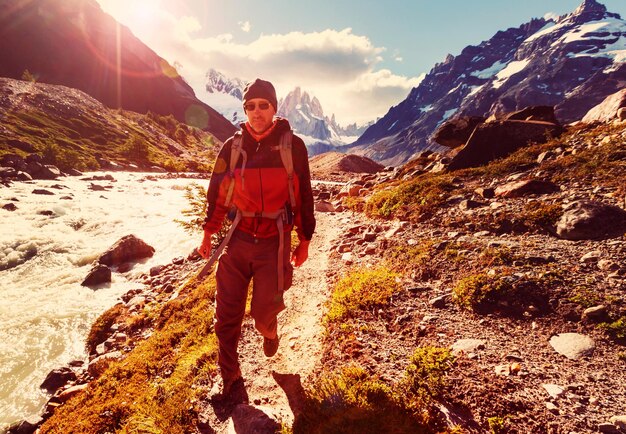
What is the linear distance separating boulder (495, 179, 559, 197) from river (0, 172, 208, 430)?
12.9 m

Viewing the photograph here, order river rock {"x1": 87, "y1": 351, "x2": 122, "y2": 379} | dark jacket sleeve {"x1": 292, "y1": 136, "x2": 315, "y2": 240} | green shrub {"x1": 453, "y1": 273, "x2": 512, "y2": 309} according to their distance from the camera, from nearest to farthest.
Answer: dark jacket sleeve {"x1": 292, "y1": 136, "x2": 315, "y2": 240}
green shrub {"x1": 453, "y1": 273, "x2": 512, "y2": 309}
river rock {"x1": 87, "y1": 351, "x2": 122, "y2": 379}

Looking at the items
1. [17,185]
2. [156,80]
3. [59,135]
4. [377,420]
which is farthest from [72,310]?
[156,80]

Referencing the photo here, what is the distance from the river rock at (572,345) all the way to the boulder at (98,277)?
15.4 metres

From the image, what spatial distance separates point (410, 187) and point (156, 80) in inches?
7253

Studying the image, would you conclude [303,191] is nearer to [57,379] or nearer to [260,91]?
[260,91]

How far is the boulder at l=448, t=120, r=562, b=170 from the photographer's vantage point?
47.1 ft

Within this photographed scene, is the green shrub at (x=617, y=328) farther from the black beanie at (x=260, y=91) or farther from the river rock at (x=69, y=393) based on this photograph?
the river rock at (x=69, y=393)

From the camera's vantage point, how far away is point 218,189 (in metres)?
4.69

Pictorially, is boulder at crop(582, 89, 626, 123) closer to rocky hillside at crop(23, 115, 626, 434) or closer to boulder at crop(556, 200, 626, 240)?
rocky hillside at crop(23, 115, 626, 434)

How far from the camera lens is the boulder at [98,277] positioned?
44.6 ft

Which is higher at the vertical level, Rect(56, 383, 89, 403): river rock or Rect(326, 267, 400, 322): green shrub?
Rect(326, 267, 400, 322): green shrub

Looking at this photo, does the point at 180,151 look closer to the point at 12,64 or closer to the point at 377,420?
the point at 12,64

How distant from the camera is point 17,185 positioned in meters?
29.6

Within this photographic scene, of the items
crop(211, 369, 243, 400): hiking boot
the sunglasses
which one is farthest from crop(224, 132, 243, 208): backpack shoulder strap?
crop(211, 369, 243, 400): hiking boot
